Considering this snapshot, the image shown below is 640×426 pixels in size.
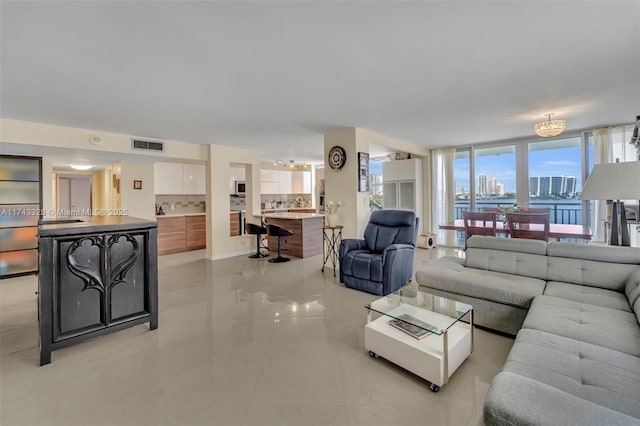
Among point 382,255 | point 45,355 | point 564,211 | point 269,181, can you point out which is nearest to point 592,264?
point 382,255

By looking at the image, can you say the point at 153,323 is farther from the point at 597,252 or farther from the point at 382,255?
the point at 597,252

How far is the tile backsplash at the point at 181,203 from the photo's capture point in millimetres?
6910

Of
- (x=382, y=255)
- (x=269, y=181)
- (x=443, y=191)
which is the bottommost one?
(x=382, y=255)

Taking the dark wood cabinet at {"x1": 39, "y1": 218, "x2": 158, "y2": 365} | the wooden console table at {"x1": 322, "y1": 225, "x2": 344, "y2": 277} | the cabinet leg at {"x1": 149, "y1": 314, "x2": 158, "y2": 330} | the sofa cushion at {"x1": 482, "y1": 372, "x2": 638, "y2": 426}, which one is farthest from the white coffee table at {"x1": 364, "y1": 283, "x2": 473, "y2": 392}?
the wooden console table at {"x1": 322, "y1": 225, "x2": 344, "y2": 277}

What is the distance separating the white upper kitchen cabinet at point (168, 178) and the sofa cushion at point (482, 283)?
5825 mm

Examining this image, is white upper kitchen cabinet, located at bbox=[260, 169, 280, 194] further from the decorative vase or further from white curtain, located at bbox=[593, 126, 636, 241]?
white curtain, located at bbox=[593, 126, 636, 241]

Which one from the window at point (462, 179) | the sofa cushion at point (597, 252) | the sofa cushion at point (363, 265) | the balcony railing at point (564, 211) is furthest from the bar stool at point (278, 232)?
the balcony railing at point (564, 211)

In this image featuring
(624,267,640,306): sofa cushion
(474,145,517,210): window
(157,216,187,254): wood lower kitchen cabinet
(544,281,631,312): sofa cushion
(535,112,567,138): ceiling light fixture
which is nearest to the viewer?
(624,267,640,306): sofa cushion

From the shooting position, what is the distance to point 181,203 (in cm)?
720

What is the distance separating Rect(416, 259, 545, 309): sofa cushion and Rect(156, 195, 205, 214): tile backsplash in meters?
6.27

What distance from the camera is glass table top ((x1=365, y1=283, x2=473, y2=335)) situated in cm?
195

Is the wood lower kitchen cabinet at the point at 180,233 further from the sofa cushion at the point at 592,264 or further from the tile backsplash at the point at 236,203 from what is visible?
the sofa cushion at the point at 592,264

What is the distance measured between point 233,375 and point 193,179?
5898mm

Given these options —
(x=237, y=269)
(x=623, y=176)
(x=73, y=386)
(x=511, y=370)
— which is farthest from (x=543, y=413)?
(x=237, y=269)
